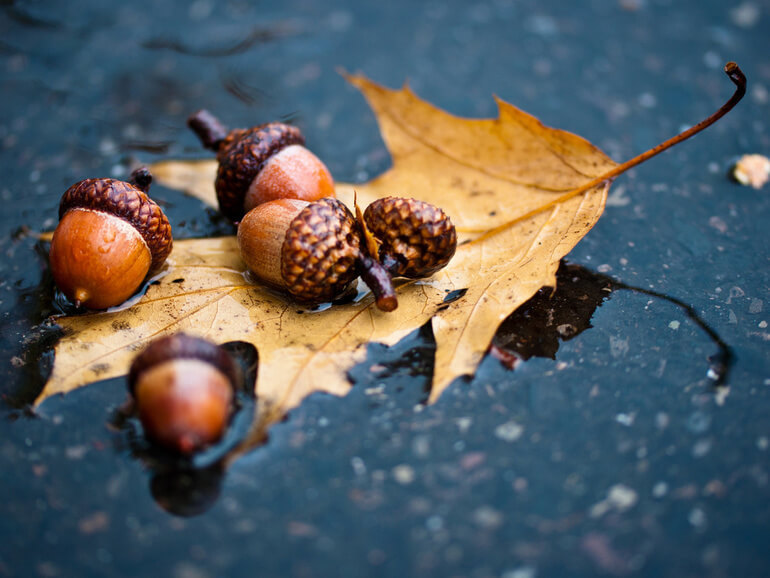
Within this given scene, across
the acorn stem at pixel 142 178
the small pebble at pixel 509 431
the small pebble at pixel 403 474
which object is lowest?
the small pebble at pixel 403 474

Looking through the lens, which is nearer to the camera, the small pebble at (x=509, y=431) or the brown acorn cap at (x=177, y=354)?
the brown acorn cap at (x=177, y=354)

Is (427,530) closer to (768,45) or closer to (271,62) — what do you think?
(271,62)

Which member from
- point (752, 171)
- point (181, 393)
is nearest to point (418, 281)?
point (181, 393)

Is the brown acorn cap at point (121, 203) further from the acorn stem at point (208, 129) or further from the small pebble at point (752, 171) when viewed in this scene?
the small pebble at point (752, 171)

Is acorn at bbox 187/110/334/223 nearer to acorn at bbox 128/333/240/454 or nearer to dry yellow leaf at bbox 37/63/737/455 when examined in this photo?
dry yellow leaf at bbox 37/63/737/455

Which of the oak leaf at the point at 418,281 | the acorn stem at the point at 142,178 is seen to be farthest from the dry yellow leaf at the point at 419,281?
the acorn stem at the point at 142,178

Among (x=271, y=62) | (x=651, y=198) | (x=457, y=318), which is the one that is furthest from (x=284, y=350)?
(x=271, y=62)

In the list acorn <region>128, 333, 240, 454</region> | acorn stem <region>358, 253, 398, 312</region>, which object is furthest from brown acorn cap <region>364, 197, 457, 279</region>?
acorn <region>128, 333, 240, 454</region>
